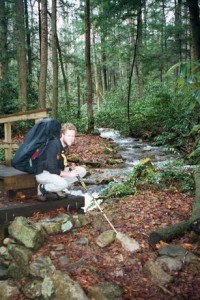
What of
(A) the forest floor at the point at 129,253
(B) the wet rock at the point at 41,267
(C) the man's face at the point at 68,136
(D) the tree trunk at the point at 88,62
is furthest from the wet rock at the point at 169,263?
(D) the tree trunk at the point at 88,62

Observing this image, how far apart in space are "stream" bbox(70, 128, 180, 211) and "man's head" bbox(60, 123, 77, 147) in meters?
1.90

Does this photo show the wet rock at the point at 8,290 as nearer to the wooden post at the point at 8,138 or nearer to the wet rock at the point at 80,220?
the wet rock at the point at 80,220

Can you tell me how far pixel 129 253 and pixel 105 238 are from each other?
0.48 m

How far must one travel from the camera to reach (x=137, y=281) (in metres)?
4.56

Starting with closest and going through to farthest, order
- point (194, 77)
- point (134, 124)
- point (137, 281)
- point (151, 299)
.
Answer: point (194, 77) → point (151, 299) → point (137, 281) → point (134, 124)

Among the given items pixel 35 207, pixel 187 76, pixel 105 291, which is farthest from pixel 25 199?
pixel 187 76

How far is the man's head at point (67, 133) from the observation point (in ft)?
19.2

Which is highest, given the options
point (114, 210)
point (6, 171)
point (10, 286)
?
point (6, 171)

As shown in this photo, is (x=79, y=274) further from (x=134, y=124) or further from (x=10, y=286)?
(x=134, y=124)

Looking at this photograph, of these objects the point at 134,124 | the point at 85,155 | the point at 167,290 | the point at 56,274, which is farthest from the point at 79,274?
the point at 134,124

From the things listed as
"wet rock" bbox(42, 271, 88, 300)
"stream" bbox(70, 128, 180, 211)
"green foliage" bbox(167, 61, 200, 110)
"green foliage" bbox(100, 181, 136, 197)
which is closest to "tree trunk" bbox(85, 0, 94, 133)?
"stream" bbox(70, 128, 180, 211)

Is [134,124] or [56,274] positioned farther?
[134,124]

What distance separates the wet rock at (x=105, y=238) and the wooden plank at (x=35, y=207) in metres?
1.18

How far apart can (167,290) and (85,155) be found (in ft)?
32.7
